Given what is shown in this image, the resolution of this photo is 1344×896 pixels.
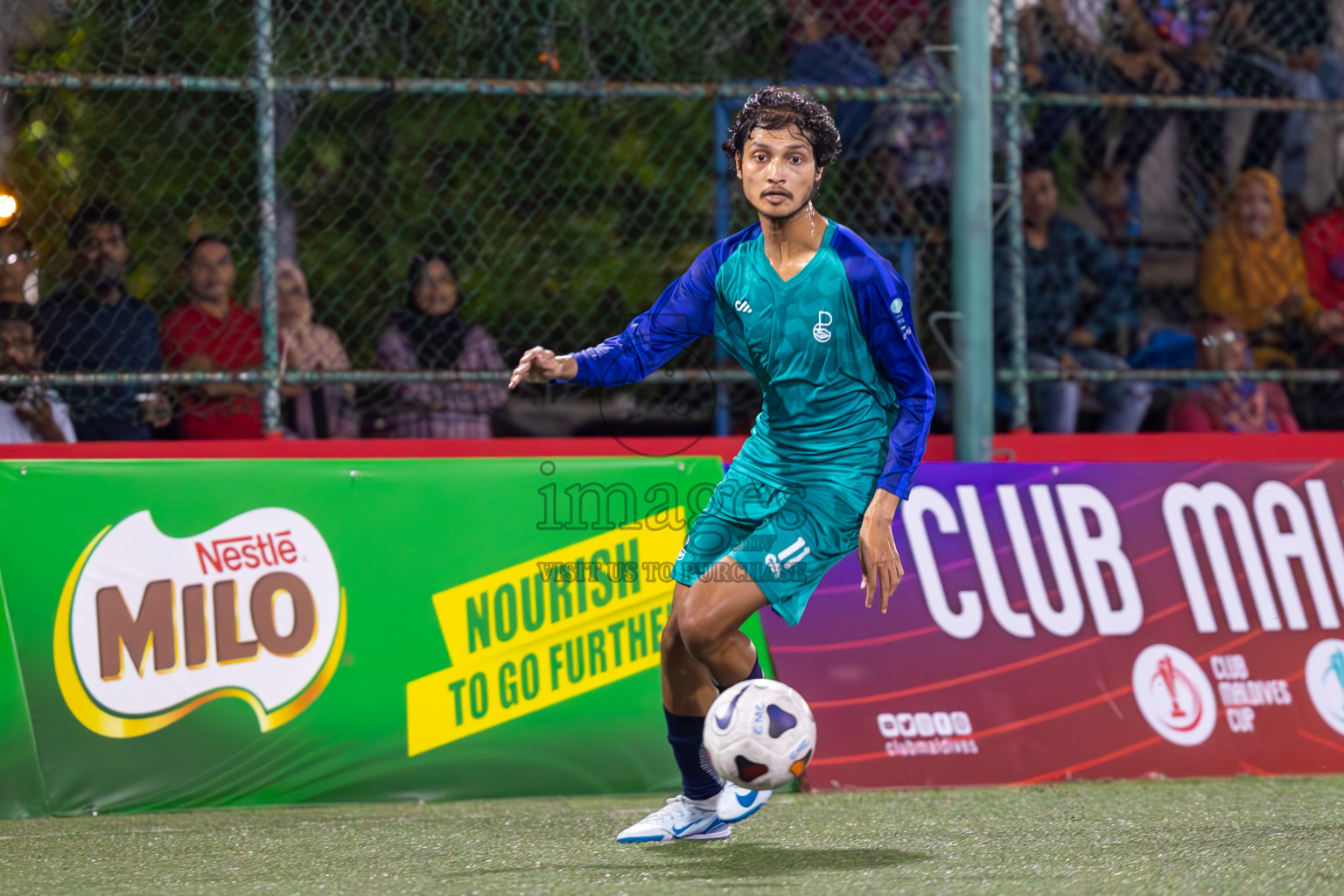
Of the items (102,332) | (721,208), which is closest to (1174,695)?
(721,208)

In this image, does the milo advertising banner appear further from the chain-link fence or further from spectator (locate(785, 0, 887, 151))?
spectator (locate(785, 0, 887, 151))

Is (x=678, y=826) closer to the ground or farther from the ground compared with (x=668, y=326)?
closer to the ground

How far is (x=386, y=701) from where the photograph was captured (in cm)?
536

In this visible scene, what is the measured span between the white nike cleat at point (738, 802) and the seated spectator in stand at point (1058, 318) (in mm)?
2603

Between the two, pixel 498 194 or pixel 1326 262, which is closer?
pixel 498 194

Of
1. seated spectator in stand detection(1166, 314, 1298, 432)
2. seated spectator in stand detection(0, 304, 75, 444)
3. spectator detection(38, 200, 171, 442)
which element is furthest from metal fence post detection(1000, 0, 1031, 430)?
seated spectator in stand detection(0, 304, 75, 444)

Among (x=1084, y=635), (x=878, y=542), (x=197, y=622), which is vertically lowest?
(x=1084, y=635)

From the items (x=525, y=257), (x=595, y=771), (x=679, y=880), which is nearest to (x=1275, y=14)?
(x=525, y=257)

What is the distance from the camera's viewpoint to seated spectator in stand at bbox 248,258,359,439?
5812mm

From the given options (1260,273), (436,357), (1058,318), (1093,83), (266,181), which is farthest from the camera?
(1260,273)

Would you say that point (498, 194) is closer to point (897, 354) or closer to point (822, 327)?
point (822, 327)

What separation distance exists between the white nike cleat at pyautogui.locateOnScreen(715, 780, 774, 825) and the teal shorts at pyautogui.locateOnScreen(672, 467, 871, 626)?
51 cm

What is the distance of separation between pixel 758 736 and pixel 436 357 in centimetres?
245

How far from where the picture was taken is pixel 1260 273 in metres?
6.77
